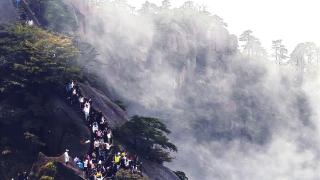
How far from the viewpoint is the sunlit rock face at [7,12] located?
168 feet

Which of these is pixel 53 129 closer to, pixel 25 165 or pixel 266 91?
pixel 25 165

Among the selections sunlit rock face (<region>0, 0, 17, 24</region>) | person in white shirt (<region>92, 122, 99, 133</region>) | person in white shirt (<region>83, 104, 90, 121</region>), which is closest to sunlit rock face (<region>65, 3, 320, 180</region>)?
sunlit rock face (<region>0, 0, 17, 24</region>)

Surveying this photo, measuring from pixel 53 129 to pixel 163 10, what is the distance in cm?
8306

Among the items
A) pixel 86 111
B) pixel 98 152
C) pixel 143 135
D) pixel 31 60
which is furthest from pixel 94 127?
pixel 31 60

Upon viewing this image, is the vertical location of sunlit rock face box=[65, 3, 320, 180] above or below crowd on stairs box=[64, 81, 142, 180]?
above

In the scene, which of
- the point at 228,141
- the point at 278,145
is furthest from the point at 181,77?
the point at 278,145

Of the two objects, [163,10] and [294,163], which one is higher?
[163,10]

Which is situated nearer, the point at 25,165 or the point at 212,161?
the point at 25,165

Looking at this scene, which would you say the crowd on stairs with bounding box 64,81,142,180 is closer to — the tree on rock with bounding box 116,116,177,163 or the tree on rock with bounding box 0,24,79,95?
the tree on rock with bounding box 0,24,79,95

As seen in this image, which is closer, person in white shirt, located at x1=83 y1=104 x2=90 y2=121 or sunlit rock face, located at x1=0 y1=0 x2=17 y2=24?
person in white shirt, located at x1=83 y1=104 x2=90 y2=121

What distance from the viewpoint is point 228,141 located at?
102 m

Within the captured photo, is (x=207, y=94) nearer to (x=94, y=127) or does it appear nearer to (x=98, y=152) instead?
(x=94, y=127)

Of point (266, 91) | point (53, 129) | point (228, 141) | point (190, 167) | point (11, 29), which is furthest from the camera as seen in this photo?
point (266, 91)

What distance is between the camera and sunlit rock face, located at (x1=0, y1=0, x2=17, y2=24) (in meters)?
51.1
